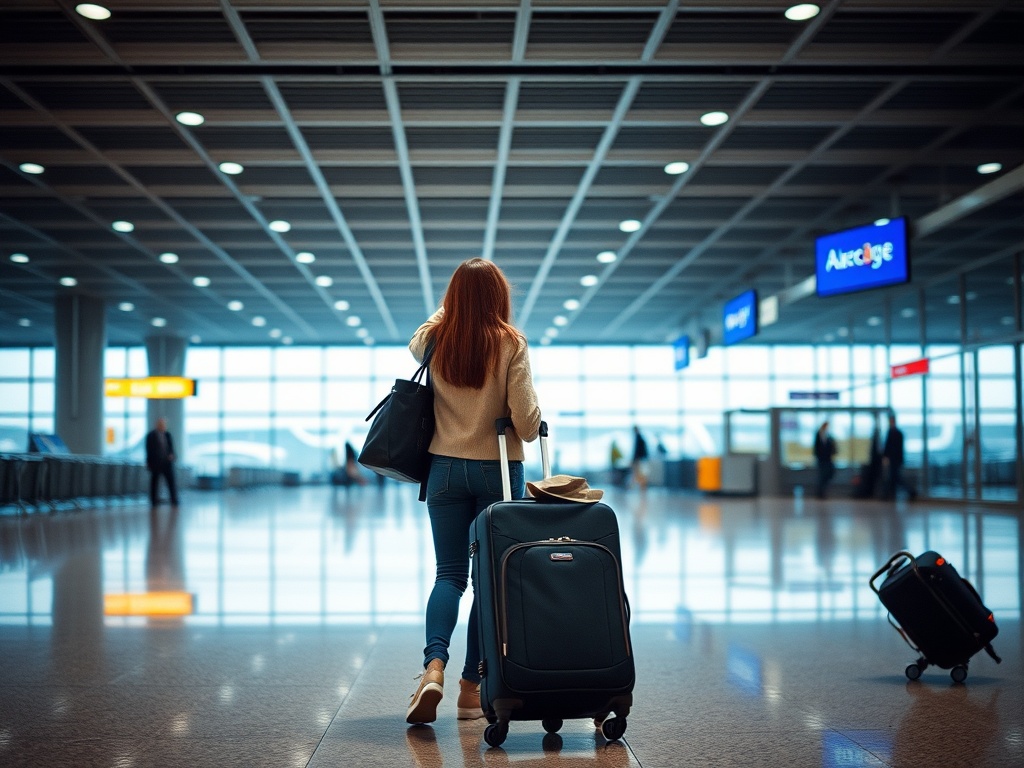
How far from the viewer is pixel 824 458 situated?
2528cm

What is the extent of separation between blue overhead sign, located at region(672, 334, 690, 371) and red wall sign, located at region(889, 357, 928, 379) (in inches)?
199

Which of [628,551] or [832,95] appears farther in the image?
[832,95]

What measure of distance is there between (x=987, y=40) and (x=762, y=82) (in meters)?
2.21

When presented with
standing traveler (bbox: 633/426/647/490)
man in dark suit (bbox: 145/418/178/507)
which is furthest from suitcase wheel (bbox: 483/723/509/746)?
standing traveler (bbox: 633/426/647/490)

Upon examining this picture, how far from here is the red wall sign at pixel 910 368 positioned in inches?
909

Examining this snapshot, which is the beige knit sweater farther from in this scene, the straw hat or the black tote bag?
the straw hat

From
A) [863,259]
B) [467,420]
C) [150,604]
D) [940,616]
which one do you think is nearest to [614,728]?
[467,420]

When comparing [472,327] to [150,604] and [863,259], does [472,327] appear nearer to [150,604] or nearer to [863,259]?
[150,604]

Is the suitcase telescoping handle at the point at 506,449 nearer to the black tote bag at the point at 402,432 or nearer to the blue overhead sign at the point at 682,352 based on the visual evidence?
the black tote bag at the point at 402,432

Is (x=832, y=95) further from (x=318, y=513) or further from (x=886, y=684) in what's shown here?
(x=318, y=513)

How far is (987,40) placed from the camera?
33.5 ft

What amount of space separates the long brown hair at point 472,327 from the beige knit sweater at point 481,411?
0.11 ft

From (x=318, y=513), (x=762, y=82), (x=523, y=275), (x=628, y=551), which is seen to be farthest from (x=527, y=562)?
(x=523, y=275)

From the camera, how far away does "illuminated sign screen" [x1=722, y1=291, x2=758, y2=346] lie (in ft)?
64.8
